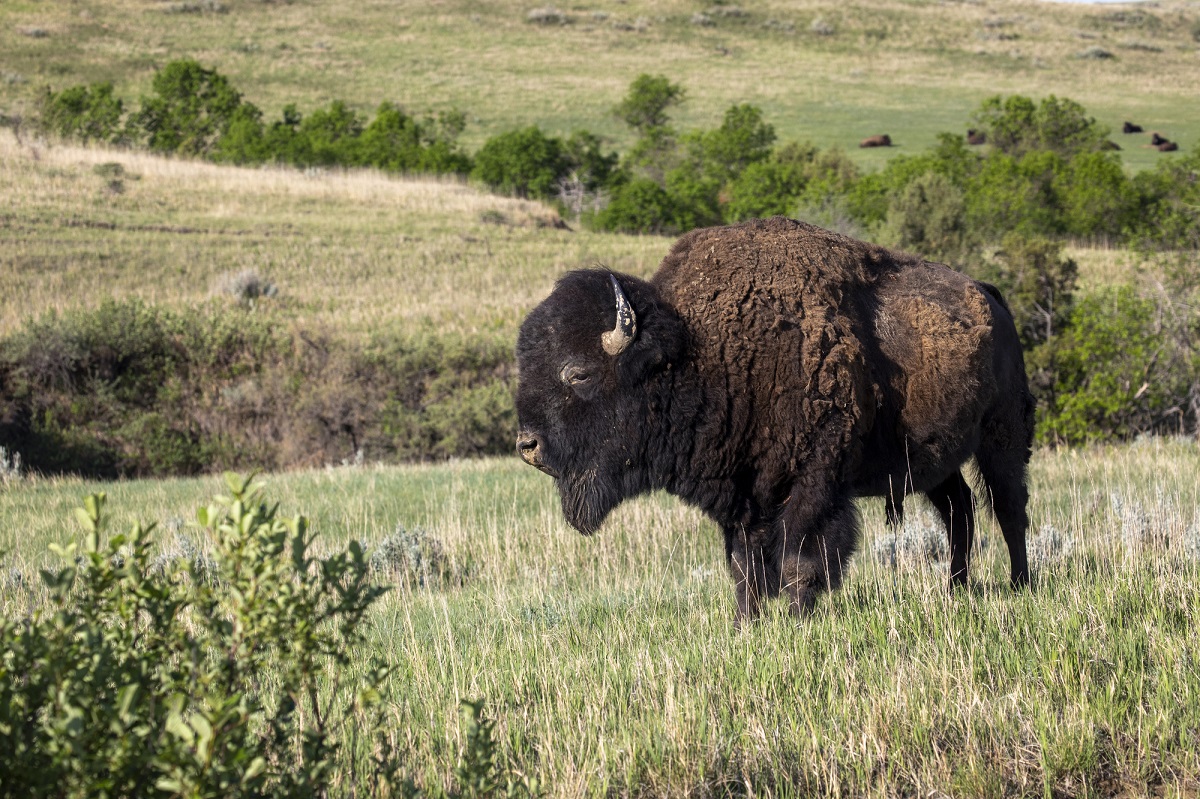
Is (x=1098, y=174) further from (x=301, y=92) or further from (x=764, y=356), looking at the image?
(x=301, y=92)

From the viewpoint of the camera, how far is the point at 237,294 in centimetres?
2622

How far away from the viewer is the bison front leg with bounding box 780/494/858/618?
5.74m

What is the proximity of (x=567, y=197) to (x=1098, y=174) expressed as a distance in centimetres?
2205

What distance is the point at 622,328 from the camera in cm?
577

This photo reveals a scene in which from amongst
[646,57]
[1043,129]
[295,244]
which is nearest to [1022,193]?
[1043,129]

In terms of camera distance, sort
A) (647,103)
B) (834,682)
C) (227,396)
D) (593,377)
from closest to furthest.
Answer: (834,682), (593,377), (227,396), (647,103)

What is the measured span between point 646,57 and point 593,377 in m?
98.2

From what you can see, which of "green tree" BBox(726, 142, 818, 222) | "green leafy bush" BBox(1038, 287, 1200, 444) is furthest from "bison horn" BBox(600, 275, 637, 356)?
"green tree" BBox(726, 142, 818, 222)

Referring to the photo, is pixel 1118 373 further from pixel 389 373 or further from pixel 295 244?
pixel 295 244

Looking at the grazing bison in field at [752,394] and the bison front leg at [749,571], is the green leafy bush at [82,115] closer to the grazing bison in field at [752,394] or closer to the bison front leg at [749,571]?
the grazing bison in field at [752,394]

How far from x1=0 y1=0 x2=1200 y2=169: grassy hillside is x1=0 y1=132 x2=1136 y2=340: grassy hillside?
25.1m

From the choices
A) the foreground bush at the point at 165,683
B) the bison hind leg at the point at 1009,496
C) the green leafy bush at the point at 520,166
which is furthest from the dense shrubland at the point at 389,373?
the green leafy bush at the point at 520,166

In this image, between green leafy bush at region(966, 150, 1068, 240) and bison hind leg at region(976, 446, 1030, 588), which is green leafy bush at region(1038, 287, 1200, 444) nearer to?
bison hind leg at region(976, 446, 1030, 588)

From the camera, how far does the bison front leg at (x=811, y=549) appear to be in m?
5.74
